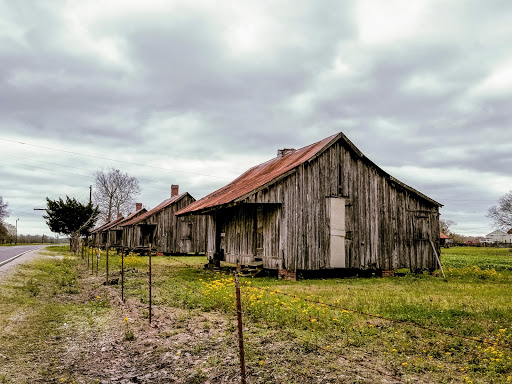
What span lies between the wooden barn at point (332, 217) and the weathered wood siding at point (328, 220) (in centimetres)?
4

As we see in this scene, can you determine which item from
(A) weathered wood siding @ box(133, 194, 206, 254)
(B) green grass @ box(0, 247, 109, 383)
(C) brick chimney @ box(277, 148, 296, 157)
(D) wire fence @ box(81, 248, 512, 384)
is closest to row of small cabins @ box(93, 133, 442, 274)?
(C) brick chimney @ box(277, 148, 296, 157)

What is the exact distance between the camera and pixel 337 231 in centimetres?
1762

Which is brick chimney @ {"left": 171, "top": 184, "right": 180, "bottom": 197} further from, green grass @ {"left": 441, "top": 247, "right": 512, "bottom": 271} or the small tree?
green grass @ {"left": 441, "top": 247, "right": 512, "bottom": 271}

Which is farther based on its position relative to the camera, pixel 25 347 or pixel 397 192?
pixel 397 192

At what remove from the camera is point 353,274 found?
18578 mm

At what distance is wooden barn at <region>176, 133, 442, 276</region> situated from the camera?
1666 centimetres

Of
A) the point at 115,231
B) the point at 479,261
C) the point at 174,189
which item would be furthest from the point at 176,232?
the point at 479,261

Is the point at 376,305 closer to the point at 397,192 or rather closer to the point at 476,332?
the point at 476,332

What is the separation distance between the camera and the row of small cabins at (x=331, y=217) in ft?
54.6

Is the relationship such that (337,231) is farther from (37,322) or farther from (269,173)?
(37,322)

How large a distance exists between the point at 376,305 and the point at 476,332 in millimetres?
2710

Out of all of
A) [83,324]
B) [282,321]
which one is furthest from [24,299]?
[282,321]

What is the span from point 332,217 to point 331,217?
0.05m

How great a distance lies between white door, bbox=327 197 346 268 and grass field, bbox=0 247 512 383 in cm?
296
